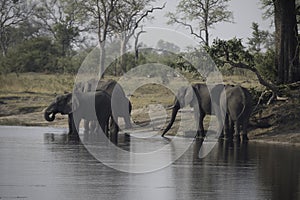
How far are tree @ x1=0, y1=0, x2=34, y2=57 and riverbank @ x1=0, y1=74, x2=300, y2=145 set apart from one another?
17.8 m

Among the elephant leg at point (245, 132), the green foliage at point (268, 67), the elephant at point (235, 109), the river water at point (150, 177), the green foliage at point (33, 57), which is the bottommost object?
the river water at point (150, 177)

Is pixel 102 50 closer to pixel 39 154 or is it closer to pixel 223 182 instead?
pixel 39 154

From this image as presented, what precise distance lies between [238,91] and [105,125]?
4728 millimetres

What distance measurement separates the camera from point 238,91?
1064 inches

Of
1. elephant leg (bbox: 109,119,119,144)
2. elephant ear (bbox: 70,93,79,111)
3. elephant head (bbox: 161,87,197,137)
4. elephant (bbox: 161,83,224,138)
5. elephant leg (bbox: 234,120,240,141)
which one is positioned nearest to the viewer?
elephant leg (bbox: 234,120,240,141)

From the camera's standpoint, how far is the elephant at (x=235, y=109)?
26375mm

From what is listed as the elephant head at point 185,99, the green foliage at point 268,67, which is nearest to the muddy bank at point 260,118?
the green foliage at point 268,67

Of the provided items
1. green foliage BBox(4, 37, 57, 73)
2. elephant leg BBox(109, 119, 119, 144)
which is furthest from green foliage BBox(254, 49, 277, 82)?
green foliage BBox(4, 37, 57, 73)

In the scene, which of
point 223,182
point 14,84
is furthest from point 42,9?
point 223,182

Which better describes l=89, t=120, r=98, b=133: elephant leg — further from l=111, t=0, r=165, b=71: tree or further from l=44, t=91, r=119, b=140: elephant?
l=111, t=0, r=165, b=71: tree

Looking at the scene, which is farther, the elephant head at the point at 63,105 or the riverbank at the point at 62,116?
the elephant head at the point at 63,105

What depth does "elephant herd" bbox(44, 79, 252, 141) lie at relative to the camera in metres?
26.6

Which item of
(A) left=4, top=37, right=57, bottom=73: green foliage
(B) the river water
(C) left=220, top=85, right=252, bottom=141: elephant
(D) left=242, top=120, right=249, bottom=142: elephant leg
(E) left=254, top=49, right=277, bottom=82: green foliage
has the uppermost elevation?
(A) left=4, top=37, right=57, bottom=73: green foliage

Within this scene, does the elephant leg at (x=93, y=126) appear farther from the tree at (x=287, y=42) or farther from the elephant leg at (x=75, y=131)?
the tree at (x=287, y=42)
